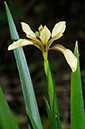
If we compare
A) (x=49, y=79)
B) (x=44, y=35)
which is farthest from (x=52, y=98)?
(x=44, y=35)

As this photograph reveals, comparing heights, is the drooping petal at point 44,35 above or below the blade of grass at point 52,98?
above

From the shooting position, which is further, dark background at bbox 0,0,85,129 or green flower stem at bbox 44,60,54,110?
dark background at bbox 0,0,85,129

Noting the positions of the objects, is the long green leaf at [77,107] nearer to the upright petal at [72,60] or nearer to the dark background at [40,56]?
the upright petal at [72,60]

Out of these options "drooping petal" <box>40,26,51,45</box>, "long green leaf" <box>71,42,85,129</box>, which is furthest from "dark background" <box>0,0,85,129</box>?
"drooping petal" <box>40,26,51,45</box>

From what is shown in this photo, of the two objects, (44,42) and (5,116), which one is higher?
(44,42)

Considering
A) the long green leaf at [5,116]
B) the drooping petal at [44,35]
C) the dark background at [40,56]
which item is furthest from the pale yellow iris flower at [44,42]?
the dark background at [40,56]

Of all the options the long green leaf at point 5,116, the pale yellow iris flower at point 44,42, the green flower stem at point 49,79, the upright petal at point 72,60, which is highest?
the pale yellow iris flower at point 44,42

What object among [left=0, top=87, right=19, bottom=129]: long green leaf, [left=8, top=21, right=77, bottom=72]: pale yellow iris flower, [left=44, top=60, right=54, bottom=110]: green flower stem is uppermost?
[left=8, top=21, right=77, bottom=72]: pale yellow iris flower

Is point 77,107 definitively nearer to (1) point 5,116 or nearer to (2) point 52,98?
(2) point 52,98

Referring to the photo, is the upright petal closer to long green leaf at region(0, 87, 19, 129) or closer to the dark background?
long green leaf at region(0, 87, 19, 129)

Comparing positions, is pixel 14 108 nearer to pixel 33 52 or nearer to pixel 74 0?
pixel 33 52
